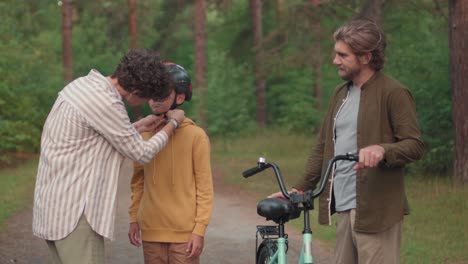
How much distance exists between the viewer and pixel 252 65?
1331 inches

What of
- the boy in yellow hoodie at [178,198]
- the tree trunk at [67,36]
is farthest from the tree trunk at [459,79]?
the tree trunk at [67,36]

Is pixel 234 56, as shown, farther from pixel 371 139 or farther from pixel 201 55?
pixel 371 139

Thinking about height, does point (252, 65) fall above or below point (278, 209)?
below

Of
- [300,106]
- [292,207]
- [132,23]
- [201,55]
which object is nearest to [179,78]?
[292,207]

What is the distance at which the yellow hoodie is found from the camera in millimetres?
5145

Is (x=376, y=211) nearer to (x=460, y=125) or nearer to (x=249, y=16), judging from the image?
(x=460, y=125)

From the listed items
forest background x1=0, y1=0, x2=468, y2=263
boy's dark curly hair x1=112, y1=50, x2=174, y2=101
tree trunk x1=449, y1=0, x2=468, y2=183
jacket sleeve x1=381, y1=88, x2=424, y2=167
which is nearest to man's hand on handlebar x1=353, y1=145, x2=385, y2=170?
jacket sleeve x1=381, y1=88, x2=424, y2=167

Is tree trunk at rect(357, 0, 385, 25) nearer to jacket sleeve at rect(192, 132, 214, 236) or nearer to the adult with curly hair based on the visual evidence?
jacket sleeve at rect(192, 132, 214, 236)

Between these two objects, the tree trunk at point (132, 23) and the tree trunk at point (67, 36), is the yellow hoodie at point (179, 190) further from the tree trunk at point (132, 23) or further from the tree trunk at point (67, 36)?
the tree trunk at point (132, 23)

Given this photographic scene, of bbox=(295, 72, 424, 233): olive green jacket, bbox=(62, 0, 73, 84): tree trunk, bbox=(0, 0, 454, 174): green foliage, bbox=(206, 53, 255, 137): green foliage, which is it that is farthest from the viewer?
bbox=(62, 0, 73, 84): tree trunk

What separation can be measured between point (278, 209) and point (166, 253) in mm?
1084

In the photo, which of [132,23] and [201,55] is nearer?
[201,55]

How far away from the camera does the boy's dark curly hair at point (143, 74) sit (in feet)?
14.6

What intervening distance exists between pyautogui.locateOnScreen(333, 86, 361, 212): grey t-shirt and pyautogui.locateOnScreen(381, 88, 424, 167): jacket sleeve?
0.23 m
